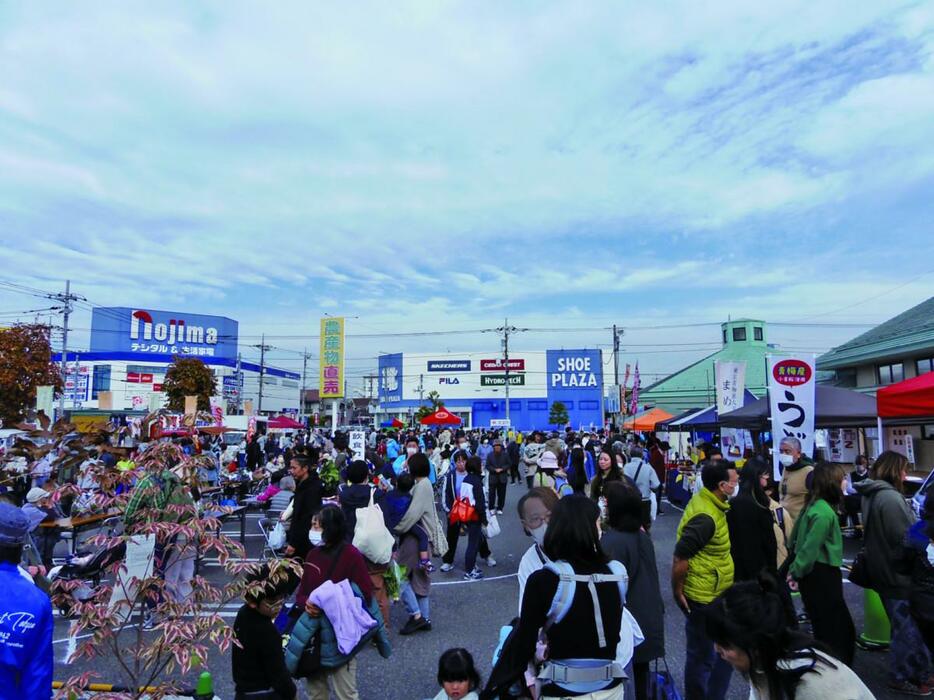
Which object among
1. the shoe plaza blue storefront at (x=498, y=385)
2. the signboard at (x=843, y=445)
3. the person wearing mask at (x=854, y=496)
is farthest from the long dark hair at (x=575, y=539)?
the shoe plaza blue storefront at (x=498, y=385)

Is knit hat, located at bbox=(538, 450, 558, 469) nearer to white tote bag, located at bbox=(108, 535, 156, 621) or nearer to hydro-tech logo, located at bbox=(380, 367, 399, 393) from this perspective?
white tote bag, located at bbox=(108, 535, 156, 621)

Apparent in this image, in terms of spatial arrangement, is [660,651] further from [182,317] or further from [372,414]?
[372,414]

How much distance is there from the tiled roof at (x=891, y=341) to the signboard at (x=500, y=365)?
46732 millimetres

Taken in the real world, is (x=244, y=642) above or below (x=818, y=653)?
below

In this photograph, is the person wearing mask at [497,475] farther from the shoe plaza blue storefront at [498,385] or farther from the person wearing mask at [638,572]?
the shoe plaza blue storefront at [498,385]

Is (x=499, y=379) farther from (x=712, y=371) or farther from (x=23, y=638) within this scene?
(x=23, y=638)

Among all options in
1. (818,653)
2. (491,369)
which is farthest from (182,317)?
(818,653)

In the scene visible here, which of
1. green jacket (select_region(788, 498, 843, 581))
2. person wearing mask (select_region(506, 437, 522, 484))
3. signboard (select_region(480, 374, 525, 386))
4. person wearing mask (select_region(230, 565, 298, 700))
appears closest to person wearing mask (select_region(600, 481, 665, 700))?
Result: green jacket (select_region(788, 498, 843, 581))

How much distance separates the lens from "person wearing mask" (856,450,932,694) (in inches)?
173

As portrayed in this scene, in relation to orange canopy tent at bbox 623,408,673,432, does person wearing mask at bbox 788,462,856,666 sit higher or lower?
lower

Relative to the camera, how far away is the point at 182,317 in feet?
203

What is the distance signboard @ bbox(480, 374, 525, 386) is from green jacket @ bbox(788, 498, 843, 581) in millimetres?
64468

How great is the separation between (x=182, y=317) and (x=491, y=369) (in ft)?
112

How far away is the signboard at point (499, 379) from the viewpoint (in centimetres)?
6912
